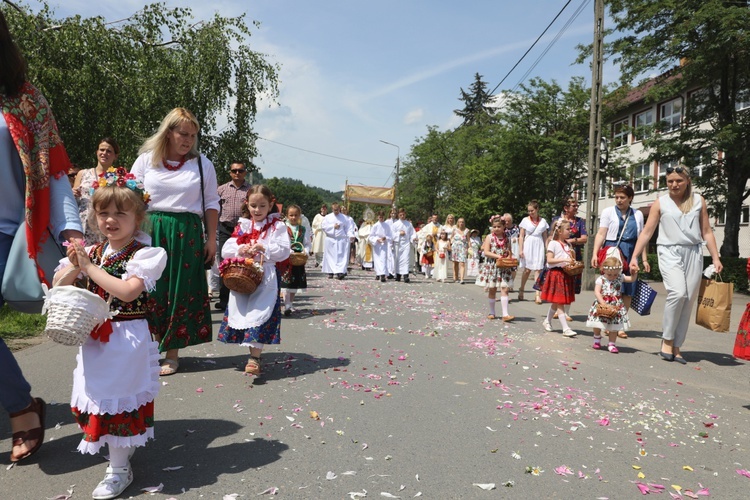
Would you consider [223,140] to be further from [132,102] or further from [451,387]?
[451,387]

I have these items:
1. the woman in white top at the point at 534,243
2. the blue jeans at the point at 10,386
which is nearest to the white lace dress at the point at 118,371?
the blue jeans at the point at 10,386

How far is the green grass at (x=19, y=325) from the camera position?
24.0 feet

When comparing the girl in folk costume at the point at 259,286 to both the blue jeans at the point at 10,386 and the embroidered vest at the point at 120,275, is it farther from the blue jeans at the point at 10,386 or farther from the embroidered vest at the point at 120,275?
the embroidered vest at the point at 120,275

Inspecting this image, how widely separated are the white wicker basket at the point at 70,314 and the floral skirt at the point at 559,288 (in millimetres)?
6813

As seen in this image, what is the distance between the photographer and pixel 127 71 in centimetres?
1483

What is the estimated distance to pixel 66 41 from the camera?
13.6m

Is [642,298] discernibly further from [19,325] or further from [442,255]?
[442,255]

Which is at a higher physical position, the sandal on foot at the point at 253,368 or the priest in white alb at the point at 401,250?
the priest in white alb at the point at 401,250

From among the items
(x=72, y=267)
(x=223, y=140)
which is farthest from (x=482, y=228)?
(x=72, y=267)

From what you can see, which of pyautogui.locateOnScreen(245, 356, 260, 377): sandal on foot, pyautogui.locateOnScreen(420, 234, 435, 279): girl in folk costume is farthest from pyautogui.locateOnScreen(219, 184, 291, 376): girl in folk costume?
pyautogui.locateOnScreen(420, 234, 435, 279): girl in folk costume

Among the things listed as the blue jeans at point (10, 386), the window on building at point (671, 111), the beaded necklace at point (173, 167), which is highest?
the window on building at point (671, 111)

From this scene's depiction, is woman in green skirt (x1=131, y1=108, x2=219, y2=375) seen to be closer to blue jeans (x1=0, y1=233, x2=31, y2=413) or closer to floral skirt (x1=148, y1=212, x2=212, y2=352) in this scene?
floral skirt (x1=148, y1=212, x2=212, y2=352)

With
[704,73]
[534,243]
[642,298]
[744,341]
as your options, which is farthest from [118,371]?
[704,73]

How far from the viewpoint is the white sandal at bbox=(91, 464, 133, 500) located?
2967mm
